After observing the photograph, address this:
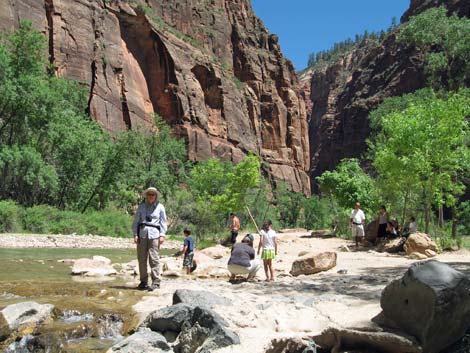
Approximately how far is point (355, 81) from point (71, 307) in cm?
11488

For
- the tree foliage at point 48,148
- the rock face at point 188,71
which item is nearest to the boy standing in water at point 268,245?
the tree foliage at point 48,148

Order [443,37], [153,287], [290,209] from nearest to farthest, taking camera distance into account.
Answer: [153,287] < [443,37] < [290,209]

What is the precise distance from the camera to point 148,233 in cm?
888

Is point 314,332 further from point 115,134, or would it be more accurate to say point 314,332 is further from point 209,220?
point 115,134

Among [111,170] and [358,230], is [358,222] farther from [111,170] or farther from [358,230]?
[111,170]

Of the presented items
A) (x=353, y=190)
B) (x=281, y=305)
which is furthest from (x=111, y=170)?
(x=281, y=305)

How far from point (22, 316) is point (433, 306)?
5231 millimetres

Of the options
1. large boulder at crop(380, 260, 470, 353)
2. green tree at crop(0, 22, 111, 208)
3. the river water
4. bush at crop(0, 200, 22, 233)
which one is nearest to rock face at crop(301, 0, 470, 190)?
green tree at crop(0, 22, 111, 208)

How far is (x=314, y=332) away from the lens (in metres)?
5.41

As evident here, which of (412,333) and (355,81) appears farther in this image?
(355,81)

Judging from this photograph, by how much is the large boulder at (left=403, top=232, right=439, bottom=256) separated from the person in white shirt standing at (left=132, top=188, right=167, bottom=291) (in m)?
9.55

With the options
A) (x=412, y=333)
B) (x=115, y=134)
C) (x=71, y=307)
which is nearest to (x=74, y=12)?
(x=115, y=134)

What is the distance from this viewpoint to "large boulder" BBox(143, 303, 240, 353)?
5203 mm

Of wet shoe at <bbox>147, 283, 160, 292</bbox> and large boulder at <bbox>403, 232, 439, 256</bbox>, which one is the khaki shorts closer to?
large boulder at <bbox>403, 232, 439, 256</bbox>
